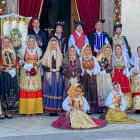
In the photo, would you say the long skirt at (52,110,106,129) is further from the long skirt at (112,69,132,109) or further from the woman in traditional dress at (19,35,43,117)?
the long skirt at (112,69,132,109)

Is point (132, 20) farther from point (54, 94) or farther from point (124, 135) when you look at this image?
point (124, 135)

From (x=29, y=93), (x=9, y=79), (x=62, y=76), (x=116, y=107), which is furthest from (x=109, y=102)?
(x=9, y=79)

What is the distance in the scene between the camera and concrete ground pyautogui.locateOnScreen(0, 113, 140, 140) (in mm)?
5926

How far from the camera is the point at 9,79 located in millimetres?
7641

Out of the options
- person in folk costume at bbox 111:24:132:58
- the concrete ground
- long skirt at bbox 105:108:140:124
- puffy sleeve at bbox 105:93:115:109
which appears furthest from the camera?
person in folk costume at bbox 111:24:132:58

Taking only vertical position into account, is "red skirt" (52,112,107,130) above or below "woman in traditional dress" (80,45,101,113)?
below

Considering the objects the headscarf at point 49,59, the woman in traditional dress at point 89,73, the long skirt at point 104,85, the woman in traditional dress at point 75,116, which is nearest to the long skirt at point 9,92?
the headscarf at point 49,59

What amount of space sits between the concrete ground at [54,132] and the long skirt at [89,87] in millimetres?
1219

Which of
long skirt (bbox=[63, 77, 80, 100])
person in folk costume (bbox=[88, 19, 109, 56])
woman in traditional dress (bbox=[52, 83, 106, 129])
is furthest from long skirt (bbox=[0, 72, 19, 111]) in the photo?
person in folk costume (bbox=[88, 19, 109, 56])

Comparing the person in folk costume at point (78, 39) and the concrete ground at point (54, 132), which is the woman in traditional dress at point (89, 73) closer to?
the person in folk costume at point (78, 39)

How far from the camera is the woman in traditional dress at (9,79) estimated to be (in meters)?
7.60

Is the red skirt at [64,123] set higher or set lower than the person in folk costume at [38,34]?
lower

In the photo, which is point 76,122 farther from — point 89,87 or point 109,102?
point 89,87

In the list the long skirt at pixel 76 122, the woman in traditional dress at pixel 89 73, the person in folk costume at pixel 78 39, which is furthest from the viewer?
the person in folk costume at pixel 78 39
